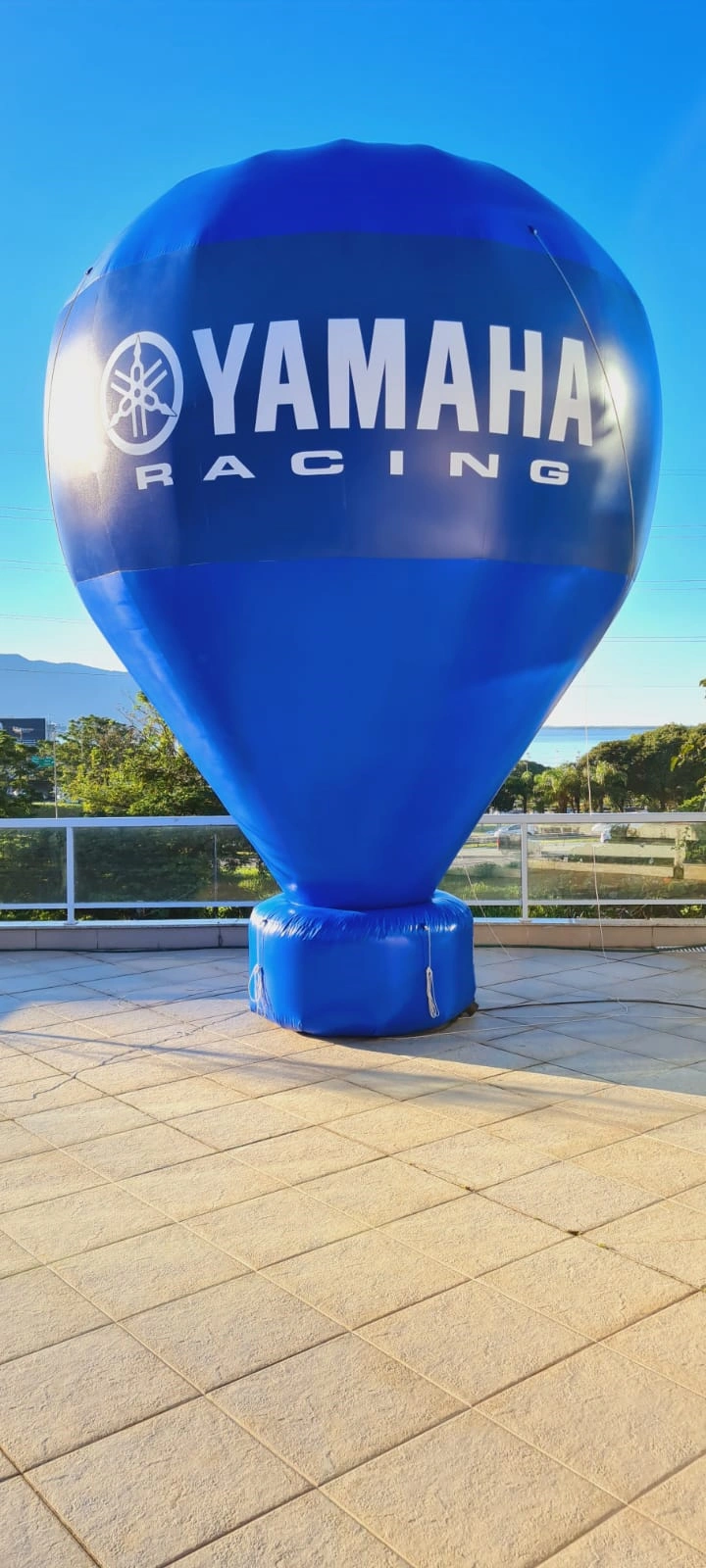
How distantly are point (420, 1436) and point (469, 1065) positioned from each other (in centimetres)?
344

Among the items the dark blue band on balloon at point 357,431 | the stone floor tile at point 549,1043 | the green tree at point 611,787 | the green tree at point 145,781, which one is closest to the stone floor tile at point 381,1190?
the stone floor tile at point 549,1043

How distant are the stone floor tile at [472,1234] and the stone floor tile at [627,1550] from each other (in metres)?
1.29

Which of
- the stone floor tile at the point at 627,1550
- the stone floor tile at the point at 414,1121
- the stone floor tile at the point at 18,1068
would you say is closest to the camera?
the stone floor tile at the point at 627,1550

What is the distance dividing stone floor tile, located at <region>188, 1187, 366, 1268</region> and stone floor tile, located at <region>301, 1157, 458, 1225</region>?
7 cm

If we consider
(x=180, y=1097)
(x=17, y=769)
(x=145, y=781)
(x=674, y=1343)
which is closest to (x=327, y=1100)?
(x=180, y=1097)

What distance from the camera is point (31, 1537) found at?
2.73 m

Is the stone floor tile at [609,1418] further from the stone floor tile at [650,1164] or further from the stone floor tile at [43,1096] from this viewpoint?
the stone floor tile at [43,1096]

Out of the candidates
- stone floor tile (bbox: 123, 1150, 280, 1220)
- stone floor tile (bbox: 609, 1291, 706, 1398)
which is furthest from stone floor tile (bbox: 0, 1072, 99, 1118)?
stone floor tile (bbox: 609, 1291, 706, 1398)

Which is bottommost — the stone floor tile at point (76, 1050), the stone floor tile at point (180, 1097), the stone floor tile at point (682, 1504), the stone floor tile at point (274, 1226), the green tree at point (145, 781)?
the stone floor tile at point (682, 1504)

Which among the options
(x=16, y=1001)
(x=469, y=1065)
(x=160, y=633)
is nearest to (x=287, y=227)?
(x=160, y=633)

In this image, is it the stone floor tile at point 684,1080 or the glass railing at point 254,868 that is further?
the glass railing at point 254,868

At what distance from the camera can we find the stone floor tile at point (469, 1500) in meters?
2.68

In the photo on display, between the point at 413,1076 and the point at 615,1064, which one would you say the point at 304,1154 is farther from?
the point at 615,1064

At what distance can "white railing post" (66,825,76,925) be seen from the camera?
1012 centimetres
